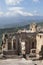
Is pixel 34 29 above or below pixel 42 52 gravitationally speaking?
above

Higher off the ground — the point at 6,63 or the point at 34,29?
the point at 34,29

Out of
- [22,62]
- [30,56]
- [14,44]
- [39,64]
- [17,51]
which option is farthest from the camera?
[14,44]

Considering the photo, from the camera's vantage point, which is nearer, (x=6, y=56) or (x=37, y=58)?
(x=37, y=58)

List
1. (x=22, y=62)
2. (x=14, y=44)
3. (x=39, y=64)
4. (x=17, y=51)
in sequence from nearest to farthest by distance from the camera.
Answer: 1. (x=39, y=64)
2. (x=22, y=62)
3. (x=17, y=51)
4. (x=14, y=44)

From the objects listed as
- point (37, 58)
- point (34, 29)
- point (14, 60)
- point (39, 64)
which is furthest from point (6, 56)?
point (34, 29)

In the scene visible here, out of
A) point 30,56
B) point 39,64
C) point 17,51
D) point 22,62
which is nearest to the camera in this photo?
point 39,64

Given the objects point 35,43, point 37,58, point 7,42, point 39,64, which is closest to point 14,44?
point 7,42

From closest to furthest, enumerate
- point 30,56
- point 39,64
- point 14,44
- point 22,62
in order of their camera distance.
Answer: point 39,64
point 22,62
point 30,56
point 14,44

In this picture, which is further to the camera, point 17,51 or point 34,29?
point 34,29

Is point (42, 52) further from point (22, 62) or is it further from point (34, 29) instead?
point (34, 29)

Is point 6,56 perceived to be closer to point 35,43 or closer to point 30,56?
point 30,56
